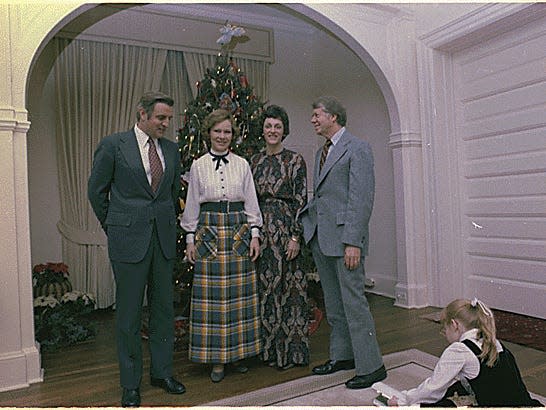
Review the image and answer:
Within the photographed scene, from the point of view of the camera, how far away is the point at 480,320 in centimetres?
175

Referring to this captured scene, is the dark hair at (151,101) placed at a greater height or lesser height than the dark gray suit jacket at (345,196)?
greater

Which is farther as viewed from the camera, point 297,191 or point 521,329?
point 521,329

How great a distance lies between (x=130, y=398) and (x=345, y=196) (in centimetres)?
131

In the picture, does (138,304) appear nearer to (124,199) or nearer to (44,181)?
(124,199)

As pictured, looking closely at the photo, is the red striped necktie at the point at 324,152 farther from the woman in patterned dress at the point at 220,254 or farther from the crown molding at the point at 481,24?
the crown molding at the point at 481,24

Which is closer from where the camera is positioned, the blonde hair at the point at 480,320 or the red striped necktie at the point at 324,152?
the blonde hair at the point at 480,320

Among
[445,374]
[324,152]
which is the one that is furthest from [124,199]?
[445,374]

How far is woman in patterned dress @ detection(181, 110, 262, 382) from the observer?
2.55 m

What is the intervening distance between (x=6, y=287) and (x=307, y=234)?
58.7 inches

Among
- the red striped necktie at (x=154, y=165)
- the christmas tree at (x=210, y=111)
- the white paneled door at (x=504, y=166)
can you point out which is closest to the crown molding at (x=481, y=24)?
the white paneled door at (x=504, y=166)

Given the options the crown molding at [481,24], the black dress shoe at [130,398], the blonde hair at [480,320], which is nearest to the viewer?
the blonde hair at [480,320]

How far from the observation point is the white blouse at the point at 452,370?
1.72m

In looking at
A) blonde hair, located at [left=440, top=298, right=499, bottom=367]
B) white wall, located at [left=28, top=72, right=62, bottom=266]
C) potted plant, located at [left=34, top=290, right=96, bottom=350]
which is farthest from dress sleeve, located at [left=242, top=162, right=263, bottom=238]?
white wall, located at [left=28, top=72, right=62, bottom=266]

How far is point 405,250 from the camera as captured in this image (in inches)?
163
